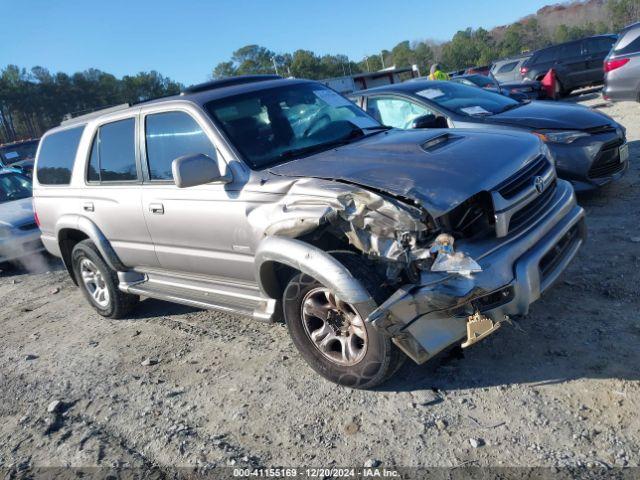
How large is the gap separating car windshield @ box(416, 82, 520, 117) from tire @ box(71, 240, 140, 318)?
161 inches

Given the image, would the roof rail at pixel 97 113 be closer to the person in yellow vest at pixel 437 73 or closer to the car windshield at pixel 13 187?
the car windshield at pixel 13 187

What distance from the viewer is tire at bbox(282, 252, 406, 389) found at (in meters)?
3.02

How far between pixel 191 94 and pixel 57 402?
2.55 m

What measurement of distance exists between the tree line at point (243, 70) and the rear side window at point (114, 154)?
131 feet

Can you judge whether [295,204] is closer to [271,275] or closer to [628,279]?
[271,275]

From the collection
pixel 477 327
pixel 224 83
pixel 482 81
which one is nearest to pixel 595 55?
pixel 482 81

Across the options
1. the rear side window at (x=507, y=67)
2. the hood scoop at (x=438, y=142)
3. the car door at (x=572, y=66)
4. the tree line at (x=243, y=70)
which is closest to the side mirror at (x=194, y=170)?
the hood scoop at (x=438, y=142)

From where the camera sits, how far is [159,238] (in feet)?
14.2

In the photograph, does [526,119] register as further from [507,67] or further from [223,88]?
[507,67]

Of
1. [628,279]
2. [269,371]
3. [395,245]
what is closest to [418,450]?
[395,245]

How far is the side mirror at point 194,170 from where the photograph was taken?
3465mm

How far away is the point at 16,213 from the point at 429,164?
25.2 feet

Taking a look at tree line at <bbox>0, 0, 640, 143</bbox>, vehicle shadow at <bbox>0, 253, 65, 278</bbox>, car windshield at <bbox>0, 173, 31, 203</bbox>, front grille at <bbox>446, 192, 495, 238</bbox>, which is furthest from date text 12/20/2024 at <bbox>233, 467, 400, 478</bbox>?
tree line at <bbox>0, 0, 640, 143</bbox>

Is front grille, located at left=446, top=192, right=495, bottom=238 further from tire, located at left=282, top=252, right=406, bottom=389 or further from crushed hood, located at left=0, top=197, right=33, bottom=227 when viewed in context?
crushed hood, located at left=0, top=197, right=33, bottom=227
